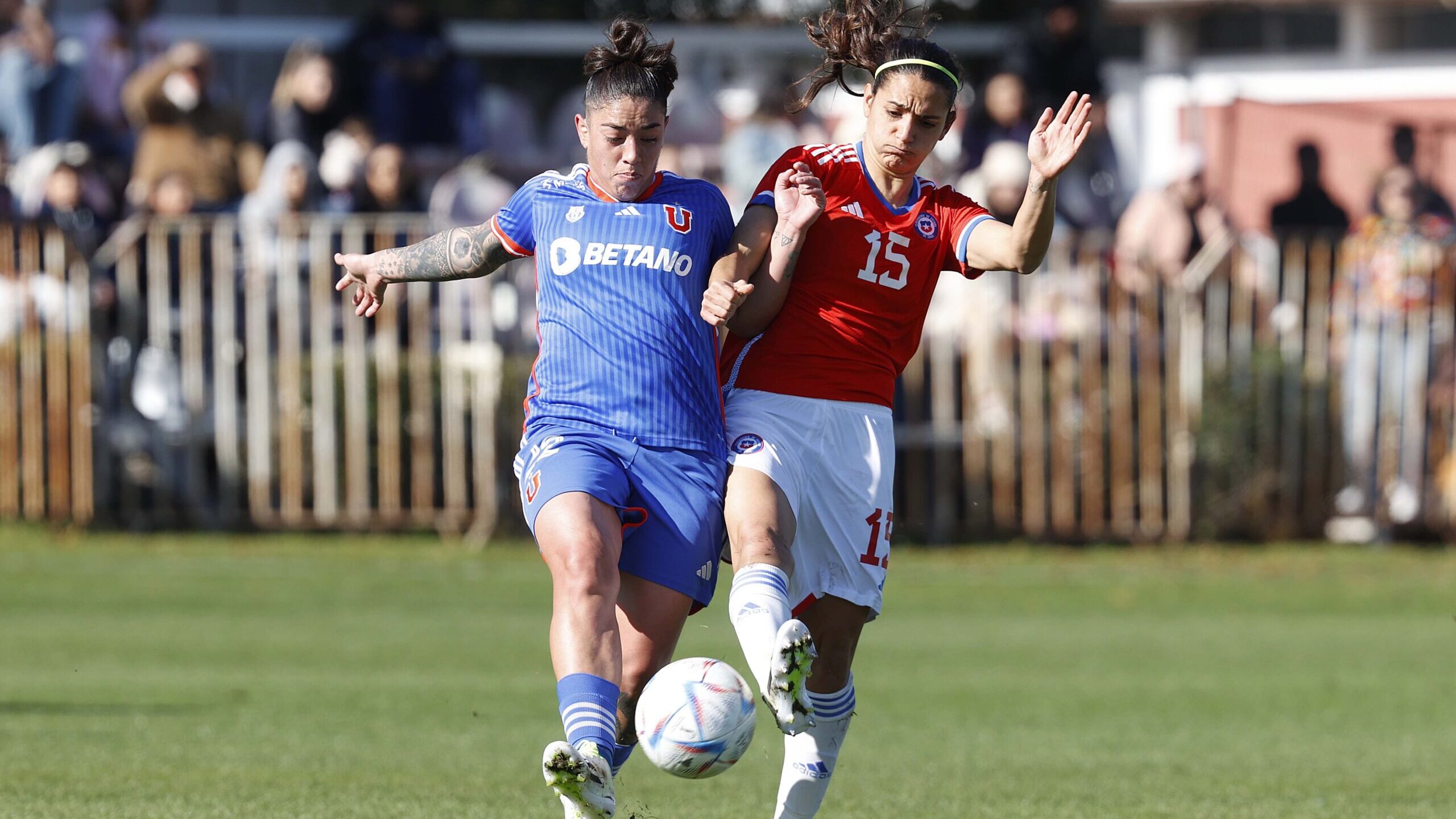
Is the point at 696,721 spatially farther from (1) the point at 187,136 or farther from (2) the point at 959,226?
(1) the point at 187,136

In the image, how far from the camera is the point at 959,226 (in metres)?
6.60

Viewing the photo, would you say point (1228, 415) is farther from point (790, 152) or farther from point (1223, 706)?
point (790, 152)

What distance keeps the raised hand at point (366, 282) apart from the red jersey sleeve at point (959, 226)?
1870 millimetres

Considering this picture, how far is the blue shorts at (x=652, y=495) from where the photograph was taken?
620cm

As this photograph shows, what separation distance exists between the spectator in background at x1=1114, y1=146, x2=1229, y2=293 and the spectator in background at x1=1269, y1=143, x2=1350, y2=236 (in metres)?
1.01

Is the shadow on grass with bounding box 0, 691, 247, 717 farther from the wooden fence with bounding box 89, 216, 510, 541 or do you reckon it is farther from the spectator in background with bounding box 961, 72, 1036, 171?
the spectator in background with bounding box 961, 72, 1036, 171

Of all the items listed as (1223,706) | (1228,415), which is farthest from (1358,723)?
(1228,415)

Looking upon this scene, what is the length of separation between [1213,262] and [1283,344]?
1099 millimetres

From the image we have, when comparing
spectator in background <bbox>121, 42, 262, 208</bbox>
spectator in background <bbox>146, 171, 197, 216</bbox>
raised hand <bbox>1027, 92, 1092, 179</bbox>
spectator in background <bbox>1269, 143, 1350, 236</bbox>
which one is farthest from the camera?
spectator in background <bbox>1269, 143, 1350, 236</bbox>

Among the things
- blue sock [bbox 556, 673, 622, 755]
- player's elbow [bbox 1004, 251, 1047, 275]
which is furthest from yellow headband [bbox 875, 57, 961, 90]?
blue sock [bbox 556, 673, 622, 755]

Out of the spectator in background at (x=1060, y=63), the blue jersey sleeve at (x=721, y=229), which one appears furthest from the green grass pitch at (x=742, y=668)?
the spectator in background at (x=1060, y=63)

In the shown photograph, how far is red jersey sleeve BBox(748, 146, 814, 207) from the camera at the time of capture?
6.52m

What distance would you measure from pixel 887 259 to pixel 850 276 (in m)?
0.13

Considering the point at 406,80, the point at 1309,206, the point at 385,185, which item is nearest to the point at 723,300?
the point at 385,185
